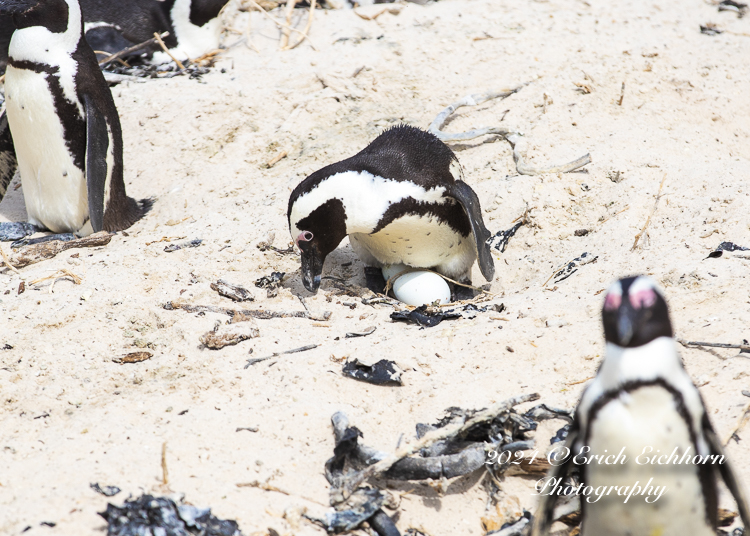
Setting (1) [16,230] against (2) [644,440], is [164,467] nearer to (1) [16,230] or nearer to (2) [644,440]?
(2) [644,440]

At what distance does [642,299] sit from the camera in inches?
59.2

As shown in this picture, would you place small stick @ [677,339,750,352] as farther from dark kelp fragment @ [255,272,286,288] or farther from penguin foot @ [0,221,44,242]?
penguin foot @ [0,221,44,242]

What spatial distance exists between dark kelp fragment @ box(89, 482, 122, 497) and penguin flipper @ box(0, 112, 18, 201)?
11.6 feet

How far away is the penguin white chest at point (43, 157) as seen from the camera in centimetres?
399

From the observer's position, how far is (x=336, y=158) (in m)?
4.83

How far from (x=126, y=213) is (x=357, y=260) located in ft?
5.11

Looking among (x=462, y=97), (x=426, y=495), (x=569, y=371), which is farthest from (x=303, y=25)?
(x=426, y=495)

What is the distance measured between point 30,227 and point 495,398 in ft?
11.3

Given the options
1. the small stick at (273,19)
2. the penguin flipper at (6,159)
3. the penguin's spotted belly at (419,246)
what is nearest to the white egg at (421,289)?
the penguin's spotted belly at (419,246)

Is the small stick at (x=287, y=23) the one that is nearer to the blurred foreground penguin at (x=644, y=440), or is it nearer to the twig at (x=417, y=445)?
the twig at (x=417, y=445)

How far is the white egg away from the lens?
370 cm

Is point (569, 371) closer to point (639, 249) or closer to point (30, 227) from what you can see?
point (639, 249)

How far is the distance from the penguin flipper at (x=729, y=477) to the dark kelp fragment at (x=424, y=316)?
1516mm

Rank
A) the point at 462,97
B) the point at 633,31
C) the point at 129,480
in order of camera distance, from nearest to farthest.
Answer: the point at 129,480
the point at 462,97
the point at 633,31
